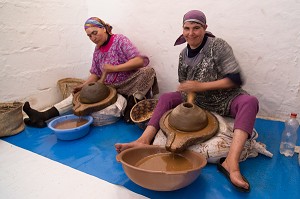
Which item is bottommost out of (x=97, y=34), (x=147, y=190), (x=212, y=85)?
(x=147, y=190)

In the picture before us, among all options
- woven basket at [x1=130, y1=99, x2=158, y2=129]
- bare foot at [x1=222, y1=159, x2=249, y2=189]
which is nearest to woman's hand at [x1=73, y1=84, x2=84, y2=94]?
woven basket at [x1=130, y1=99, x2=158, y2=129]

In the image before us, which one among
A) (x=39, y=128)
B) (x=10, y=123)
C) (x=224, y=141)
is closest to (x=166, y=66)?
(x=224, y=141)

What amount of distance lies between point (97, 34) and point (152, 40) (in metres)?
0.71

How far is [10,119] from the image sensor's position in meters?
2.29

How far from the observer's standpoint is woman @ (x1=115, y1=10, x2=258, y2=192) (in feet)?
5.45

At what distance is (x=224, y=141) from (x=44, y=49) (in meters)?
2.36

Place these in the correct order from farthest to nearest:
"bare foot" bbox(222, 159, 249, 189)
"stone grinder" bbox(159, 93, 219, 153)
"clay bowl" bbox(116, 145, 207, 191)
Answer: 1. "stone grinder" bbox(159, 93, 219, 153)
2. "bare foot" bbox(222, 159, 249, 189)
3. "clay bowl" bbox(116, 145, 207, 191)

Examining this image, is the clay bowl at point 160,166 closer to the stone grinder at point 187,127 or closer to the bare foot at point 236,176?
the stone grinder at point 187,127

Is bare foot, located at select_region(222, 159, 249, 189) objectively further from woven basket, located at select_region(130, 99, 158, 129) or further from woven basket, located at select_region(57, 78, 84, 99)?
woven basket, located at select_region(57, 78, 84, 99)

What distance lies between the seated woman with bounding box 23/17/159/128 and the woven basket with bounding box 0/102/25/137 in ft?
0.47

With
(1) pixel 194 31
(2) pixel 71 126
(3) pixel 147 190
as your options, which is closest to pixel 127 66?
(2) pixel 71 126

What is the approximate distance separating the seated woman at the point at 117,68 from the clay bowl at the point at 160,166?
2.97ft

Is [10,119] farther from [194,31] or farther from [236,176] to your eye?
[236,176]

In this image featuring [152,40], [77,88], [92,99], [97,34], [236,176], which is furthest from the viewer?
[152,40]
